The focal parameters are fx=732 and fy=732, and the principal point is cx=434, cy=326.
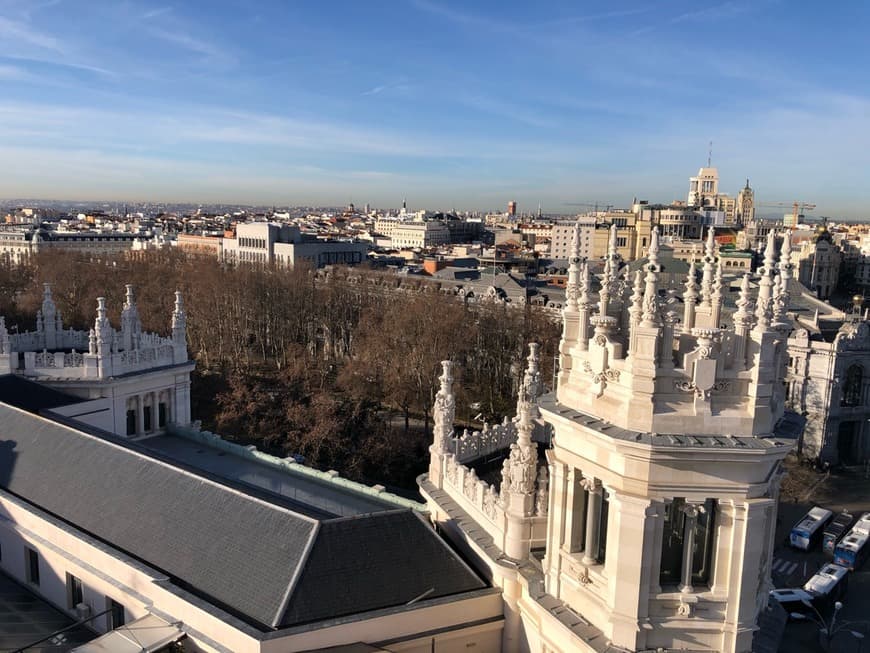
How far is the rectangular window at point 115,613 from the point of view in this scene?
19609mm

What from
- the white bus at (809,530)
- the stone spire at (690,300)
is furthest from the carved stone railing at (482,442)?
the white bus at (809,530)

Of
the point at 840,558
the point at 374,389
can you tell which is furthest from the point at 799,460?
the point at 374,389

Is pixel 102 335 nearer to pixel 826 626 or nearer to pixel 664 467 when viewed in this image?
pixel 664 467

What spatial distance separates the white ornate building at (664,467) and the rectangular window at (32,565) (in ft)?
52.9

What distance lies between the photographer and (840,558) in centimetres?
4409

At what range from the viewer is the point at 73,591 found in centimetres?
2125

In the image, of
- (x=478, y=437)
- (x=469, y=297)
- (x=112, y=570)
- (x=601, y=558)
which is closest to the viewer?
(x=601, y=558)

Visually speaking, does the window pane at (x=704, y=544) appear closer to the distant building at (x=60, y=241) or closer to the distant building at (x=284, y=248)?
the distant building at (x=284, y=248)

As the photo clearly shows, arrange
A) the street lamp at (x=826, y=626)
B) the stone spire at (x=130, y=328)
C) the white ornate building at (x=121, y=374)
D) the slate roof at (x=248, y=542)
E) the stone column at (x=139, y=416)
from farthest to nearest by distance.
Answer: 1. the stone spire at (x=130, y=328)
2. the street lamp at (x=826, y=626)
3. the stone column at (x=139, y=416)
4. the white ornate building at (x=121, y=374)
5. the slate roof at (x=248, y=542)

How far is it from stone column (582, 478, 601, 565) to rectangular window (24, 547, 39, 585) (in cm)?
1743

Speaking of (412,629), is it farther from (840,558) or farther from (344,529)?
(840,558)

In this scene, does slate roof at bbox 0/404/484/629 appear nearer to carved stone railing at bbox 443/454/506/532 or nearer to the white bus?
carved stone railing at bbox 443/454/506/532

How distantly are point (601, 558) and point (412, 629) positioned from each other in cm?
520

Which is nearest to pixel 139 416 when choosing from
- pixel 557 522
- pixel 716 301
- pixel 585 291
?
pixel 557 522
